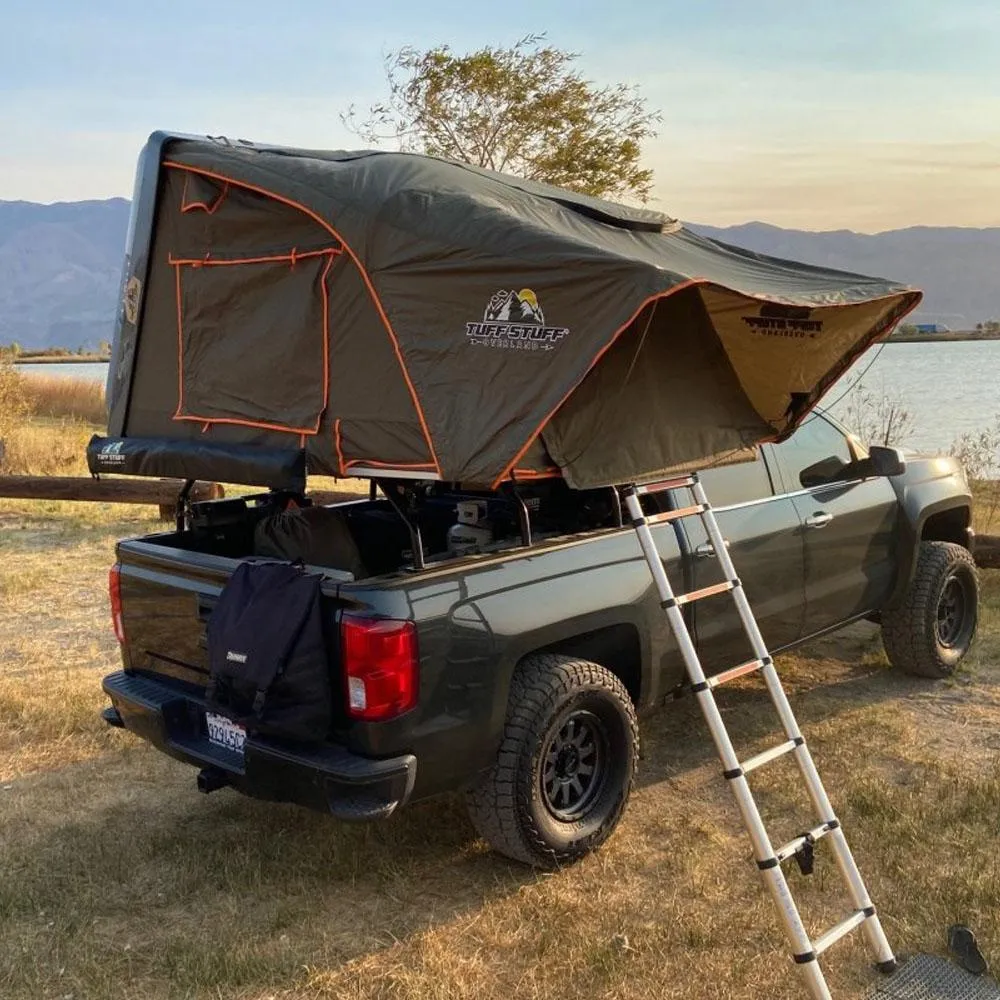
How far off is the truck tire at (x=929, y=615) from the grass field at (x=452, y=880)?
0.41 metres

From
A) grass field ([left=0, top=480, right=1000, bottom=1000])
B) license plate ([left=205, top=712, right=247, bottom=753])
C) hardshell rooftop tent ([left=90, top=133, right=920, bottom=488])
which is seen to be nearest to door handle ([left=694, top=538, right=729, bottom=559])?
hardshell rooftop tent ([left=90, top=133, right=920, bottom=488])

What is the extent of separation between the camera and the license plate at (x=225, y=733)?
12.3ft

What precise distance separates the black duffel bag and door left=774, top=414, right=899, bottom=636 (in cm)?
281

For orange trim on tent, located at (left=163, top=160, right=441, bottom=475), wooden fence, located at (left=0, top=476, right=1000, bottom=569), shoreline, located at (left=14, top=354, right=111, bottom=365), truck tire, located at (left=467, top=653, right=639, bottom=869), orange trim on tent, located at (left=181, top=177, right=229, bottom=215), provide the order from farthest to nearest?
shoreline, located at (left=14, top=354, right=111, bottom=365) < wooden fence, located at (left=0, top=476, right=1000, bottom=569) < orange trim on tent, located at (left=181, top=177, right=229, bottom=215) < truck tire, located at (left=467, top=653, right=639, bottom=869) < orange trim on tent, located at (left=163, top=160, right=441, bottom=475)

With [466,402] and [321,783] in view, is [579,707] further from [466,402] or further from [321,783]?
[466,402]

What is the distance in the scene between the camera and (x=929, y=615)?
19.7 feet

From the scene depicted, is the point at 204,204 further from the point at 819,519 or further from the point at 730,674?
the point at 819,519

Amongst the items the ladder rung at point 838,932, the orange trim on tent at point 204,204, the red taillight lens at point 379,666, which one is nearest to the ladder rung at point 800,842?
the ladder rung at point 838,932

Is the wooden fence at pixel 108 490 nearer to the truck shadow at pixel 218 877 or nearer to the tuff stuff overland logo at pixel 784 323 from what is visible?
the truck shadow at pixel 218 877

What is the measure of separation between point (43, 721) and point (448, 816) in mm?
2492

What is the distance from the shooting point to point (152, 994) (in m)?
3.22

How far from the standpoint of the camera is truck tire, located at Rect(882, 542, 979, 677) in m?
6.01

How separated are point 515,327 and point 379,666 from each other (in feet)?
4.00

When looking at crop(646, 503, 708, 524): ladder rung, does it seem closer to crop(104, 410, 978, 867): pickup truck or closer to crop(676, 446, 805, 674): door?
crop(104, 410, 978, 867): pickup truck
